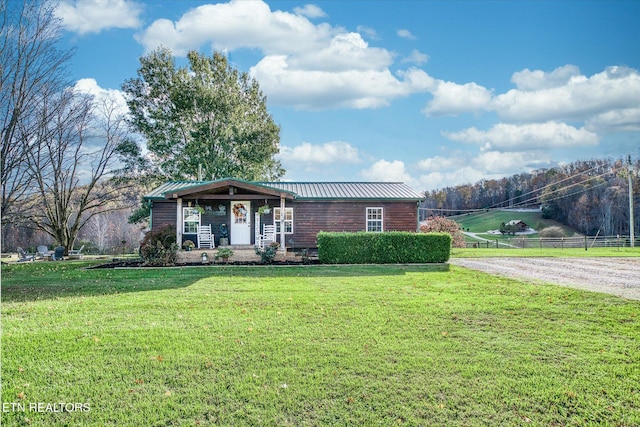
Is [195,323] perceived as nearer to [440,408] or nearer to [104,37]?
[440,408]

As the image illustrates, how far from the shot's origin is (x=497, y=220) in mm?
69125

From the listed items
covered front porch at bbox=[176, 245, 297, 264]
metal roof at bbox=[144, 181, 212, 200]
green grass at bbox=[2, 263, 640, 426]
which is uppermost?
metal roof at bbox=[144, 181, 212, 200]

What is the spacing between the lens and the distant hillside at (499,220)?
59.3m

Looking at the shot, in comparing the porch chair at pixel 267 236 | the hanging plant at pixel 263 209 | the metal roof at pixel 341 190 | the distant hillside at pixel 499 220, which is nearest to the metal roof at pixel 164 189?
the metal roof at pixel 341 190

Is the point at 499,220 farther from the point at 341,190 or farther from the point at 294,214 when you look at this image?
the point at 294,214

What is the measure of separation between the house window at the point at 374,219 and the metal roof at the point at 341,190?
2.27ft

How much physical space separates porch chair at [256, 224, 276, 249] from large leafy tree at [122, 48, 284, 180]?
32.1 feet

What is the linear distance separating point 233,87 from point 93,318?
26.4 meters

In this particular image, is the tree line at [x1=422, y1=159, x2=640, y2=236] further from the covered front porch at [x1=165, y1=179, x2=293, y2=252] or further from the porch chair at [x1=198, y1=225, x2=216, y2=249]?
the porch chair at [x1=198, y1=225, x2=216, y2=249]

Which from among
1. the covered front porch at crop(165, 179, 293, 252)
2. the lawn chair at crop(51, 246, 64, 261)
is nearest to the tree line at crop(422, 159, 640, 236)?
the covered front porch at crop(165, 179, 293, 252)

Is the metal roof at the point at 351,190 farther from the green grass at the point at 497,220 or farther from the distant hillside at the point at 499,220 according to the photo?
the green grass at the point at 497,220

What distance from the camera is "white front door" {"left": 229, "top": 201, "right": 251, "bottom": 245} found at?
1862 cm

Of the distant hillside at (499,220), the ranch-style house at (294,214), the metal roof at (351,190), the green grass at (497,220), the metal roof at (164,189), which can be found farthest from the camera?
the distant hillside at (499,220)

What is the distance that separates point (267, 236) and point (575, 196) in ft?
195
